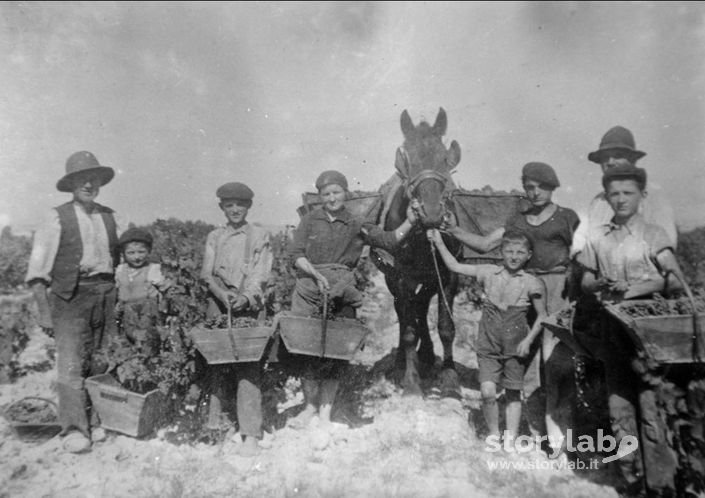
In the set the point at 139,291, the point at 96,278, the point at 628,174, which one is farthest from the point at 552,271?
the point at 96,278

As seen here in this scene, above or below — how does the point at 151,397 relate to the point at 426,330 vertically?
below

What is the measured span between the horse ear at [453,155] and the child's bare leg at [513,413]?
7.66ft

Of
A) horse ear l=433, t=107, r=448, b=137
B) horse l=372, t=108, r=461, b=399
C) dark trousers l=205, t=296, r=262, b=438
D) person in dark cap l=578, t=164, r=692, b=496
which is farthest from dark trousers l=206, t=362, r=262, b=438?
horse ear l=433, t=107, r=448, b=137

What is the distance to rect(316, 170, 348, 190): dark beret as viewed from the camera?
3.78 meters

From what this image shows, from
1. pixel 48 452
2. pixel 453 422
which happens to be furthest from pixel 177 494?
pixel 453 422

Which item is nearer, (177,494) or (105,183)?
(177,494)

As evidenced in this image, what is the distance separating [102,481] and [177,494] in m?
0.65

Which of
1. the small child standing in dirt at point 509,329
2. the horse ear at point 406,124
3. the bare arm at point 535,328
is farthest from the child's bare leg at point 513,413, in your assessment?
the horse ear at point 406,124

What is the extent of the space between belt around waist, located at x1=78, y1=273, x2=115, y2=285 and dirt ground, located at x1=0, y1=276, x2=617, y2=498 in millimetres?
1321

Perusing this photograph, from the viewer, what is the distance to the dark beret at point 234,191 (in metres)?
3.70

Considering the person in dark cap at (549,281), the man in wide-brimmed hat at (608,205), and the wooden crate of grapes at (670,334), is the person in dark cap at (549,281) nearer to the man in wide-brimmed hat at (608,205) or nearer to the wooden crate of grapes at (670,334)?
the man in wide-brimmed hat at (608,205)

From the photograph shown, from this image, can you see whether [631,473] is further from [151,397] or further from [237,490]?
[151,397]

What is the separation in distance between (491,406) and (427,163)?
2.37 meters

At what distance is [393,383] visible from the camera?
5105mm
